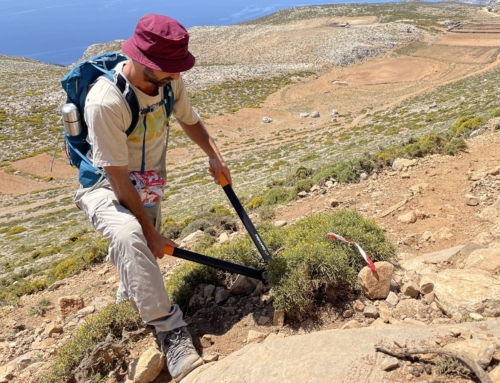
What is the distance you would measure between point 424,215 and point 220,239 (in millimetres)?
3085

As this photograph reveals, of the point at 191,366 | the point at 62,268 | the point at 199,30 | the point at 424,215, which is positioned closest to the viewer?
the point at 191,366

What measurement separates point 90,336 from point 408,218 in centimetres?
398

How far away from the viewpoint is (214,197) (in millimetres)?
15883

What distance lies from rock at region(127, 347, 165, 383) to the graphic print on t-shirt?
1.65 meters

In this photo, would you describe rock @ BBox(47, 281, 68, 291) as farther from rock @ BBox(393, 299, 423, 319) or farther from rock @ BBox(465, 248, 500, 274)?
rock @ BBox(465, 248, 500, 274)

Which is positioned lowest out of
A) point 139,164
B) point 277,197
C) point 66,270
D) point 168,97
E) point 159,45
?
point 277,197

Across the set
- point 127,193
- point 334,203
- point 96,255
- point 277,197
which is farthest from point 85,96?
point 277,197

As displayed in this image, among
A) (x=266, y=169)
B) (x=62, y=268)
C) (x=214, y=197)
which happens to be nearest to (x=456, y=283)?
(x=62, y=268)

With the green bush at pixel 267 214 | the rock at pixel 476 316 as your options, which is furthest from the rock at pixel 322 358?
the green bush at pixel 267 214

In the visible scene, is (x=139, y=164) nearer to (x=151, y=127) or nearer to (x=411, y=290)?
(x=151, y=127)

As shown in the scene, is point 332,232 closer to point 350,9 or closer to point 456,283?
point 456,283

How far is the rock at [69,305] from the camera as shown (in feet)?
17.5

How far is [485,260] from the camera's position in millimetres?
3732

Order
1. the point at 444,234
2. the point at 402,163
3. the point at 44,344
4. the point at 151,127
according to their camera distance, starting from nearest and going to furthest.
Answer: the point at 151,127 → the point at 44,344 → the point at 444,234 → the point at 402,163
